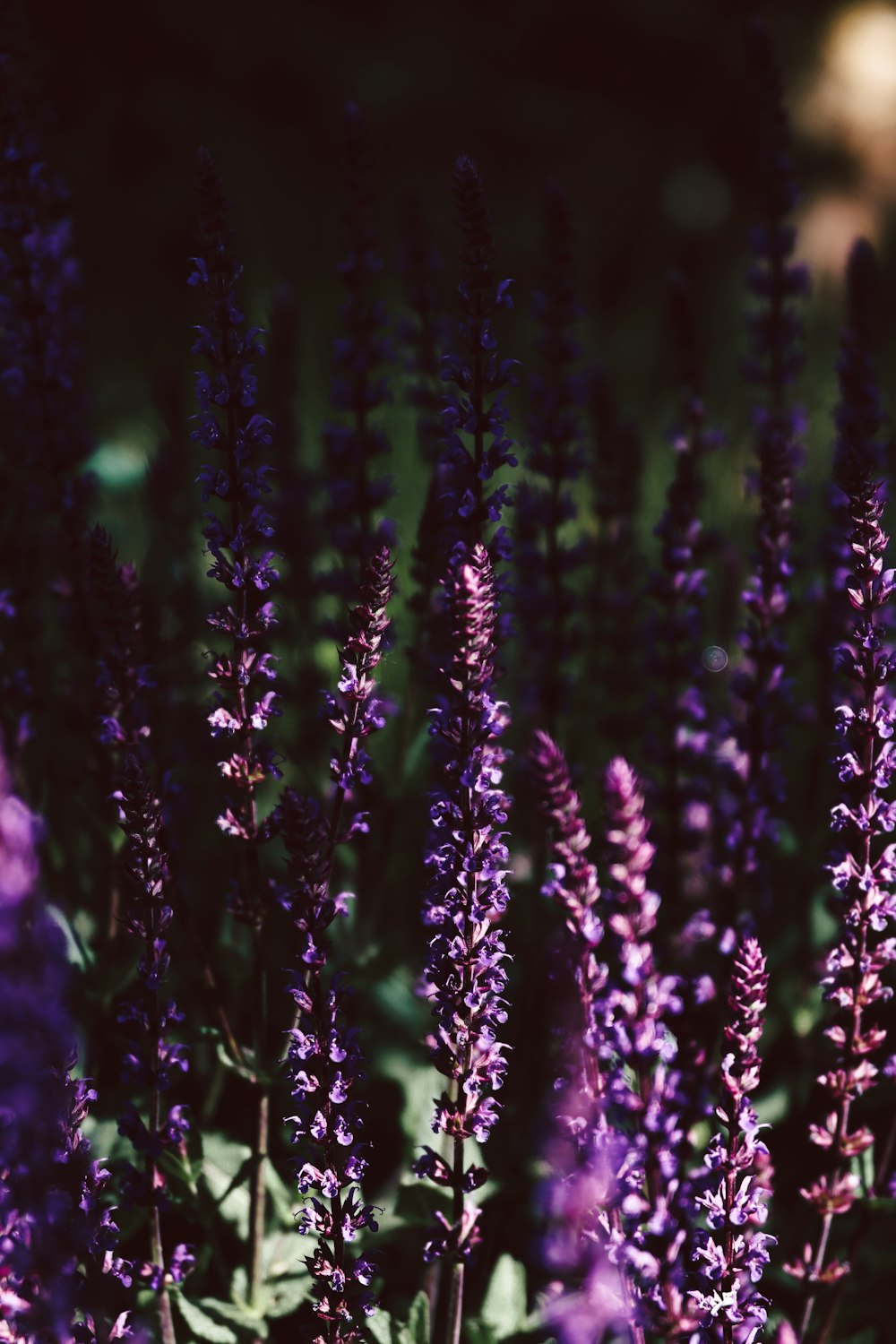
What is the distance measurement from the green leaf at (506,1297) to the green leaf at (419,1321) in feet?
0.88

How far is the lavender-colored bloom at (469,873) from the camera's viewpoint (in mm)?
2211

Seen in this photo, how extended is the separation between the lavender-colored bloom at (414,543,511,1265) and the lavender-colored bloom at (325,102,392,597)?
4.51 ft

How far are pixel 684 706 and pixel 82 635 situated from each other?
1710 millimetres

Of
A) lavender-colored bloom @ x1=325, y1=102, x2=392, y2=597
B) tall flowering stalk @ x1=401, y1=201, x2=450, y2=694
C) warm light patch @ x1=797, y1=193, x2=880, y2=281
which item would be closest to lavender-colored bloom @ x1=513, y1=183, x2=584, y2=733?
tall flowering stalk @ x1=401, y1=201, x2=450, y2=694

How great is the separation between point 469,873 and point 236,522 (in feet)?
2.69

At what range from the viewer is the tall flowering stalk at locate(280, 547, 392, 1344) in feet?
7.47

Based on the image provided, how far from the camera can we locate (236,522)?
98.2 inches

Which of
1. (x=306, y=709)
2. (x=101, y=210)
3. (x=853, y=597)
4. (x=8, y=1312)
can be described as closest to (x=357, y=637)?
(x=853, y=597)

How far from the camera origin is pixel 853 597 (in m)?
2.38

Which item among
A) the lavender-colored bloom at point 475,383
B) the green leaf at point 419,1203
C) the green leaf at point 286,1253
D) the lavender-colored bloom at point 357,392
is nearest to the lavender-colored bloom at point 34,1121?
the green leaf at point 419,1203

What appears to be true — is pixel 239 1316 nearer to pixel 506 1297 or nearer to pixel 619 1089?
pixel 506 1297

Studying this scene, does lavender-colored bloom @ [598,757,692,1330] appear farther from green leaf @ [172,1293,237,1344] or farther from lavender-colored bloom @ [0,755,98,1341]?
green leaf @ [172,1293,237,1344]

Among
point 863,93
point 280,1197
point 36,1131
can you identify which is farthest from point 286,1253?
point 863,93

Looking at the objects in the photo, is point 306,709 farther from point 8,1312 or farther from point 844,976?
point 8,1312
